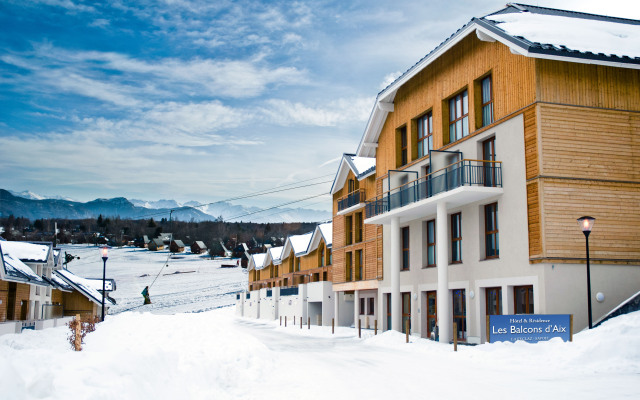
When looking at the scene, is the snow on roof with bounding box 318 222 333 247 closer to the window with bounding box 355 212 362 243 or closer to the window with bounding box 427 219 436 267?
the window with bounding box 355 212 362 243

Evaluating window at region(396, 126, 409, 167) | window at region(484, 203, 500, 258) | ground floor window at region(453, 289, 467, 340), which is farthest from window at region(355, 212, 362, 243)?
window at region(484, 203, 500, 258)

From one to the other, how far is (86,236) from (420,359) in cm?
15650

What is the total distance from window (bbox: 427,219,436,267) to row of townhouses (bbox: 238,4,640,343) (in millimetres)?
99

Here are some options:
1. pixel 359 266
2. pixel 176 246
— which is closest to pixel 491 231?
pixel 359 266

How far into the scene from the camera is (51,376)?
7113 mm

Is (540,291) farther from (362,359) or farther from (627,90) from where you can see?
(627,90)

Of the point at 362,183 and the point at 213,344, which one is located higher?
the point at 362,183

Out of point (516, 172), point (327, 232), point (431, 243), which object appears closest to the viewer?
point (516, 172)

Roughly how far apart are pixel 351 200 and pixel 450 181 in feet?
57.6

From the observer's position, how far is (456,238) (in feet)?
89.1

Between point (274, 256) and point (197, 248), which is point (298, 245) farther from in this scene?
point (197, 248)

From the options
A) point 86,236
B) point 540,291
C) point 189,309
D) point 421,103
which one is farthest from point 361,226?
point 86,236

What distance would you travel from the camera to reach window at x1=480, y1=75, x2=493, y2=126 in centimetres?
2500

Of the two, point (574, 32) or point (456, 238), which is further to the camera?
point (456, 238)
